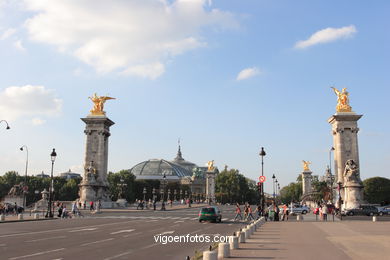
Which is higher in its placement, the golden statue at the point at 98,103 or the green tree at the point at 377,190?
the golden statue at the point at 98,103

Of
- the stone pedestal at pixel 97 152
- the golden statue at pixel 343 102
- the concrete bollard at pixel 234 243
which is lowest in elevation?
the concrete bollard at pixel 234 243

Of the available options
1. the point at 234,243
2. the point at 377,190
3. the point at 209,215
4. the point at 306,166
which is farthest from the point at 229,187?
the point at 234,243

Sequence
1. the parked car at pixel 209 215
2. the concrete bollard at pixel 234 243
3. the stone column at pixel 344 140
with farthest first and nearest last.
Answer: the stone column at pixel 344 140
the parked car at pixel 209 215
the concrete bollard at pixel 234 243

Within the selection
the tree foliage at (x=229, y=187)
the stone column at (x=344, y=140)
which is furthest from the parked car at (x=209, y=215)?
the tree foliage at (x=229, y=187)

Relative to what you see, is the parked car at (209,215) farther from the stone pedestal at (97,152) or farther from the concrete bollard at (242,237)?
the stone pedestal at (97,152)

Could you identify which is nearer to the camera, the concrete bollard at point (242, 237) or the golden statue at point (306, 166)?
the concrete bollard at point (242, 237)

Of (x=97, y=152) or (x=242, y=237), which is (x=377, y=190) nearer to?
(x=97, y=152)

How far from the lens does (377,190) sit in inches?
5005

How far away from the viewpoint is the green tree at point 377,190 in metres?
126

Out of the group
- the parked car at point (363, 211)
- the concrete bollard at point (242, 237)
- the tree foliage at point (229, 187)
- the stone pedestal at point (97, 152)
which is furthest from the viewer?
the tree foliage at point (229, 187)

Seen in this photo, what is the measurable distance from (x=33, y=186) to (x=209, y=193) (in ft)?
210

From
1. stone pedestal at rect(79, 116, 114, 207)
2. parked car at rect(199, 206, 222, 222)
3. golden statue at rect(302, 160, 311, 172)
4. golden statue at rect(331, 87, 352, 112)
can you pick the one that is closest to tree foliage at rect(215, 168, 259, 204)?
golden statue at rect(302, 160, 311, 172)

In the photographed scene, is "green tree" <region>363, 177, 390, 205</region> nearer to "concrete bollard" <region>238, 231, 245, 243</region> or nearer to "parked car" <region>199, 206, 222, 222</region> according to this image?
"parked car" <region>199, 206, 222, 222</region>

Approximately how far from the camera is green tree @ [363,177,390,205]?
12638 cm
